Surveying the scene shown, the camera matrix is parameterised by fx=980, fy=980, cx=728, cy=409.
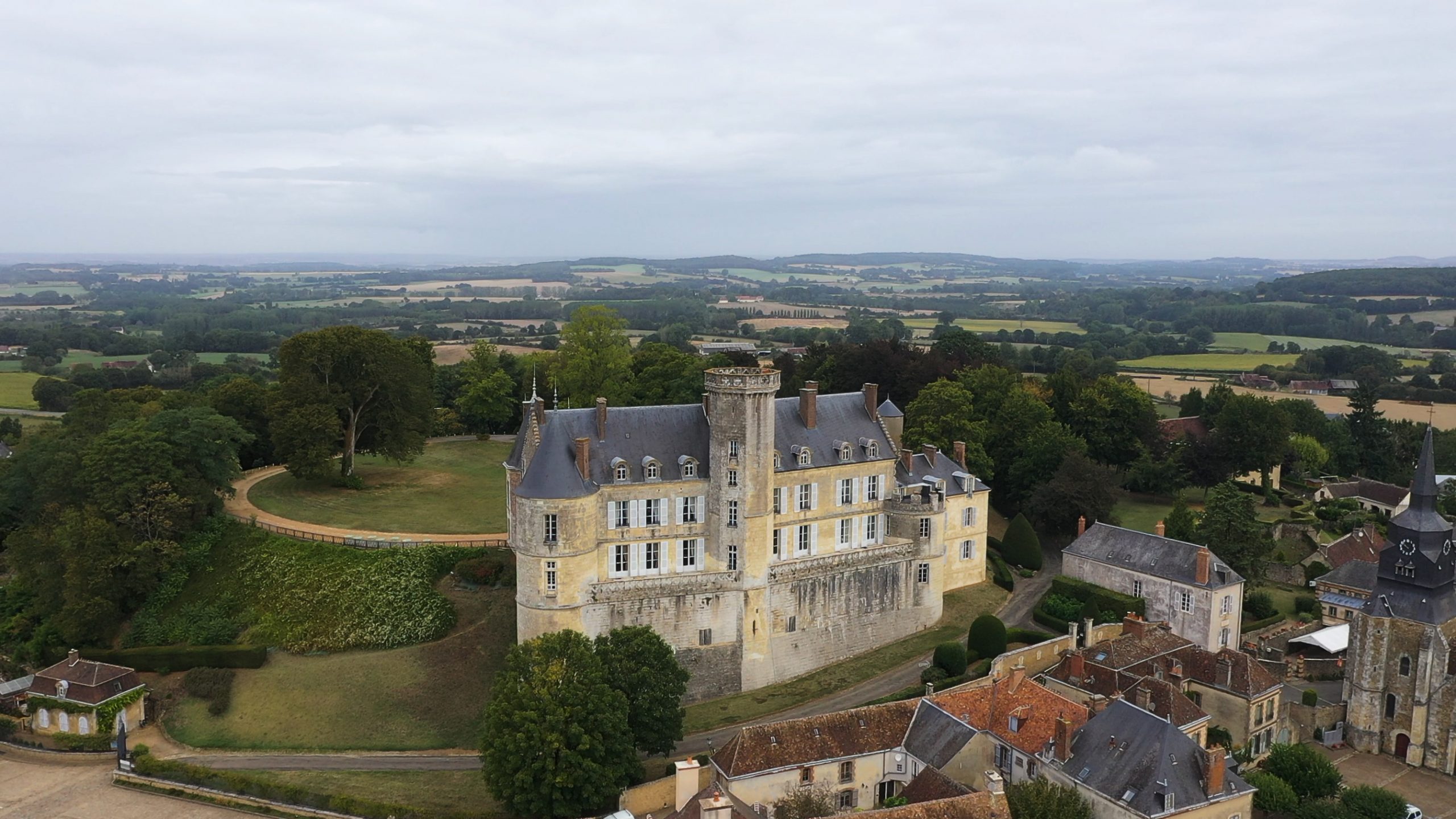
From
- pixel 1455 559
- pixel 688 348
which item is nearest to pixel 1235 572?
pixel 1455 559

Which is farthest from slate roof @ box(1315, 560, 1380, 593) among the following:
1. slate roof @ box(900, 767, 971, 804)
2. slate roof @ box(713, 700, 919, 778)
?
slate roof @ box(900, 767, 971, 804)

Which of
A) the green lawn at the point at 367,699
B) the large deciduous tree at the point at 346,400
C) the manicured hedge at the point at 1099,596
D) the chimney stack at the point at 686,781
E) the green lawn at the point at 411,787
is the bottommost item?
the green lawn at the point at 411,787

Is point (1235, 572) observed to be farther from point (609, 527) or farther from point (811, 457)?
point (609, 527)

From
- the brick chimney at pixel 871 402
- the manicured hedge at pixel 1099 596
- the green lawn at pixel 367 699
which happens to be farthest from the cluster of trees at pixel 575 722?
the manicured hedge at pixel 1099 596

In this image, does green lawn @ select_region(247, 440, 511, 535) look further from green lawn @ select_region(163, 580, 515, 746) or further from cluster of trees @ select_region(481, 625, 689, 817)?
cluster of trees @ select_region(481, 625, 689, 817)

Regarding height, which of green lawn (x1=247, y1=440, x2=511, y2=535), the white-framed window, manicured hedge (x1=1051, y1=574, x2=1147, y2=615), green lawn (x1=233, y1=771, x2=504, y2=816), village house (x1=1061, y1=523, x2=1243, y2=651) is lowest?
green lawn (x1=233, y1=771, x2=504, y2=816)

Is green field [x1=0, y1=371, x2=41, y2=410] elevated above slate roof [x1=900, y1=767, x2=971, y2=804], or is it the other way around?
green field [x1=0, y1=371, x2=41, y2=410]

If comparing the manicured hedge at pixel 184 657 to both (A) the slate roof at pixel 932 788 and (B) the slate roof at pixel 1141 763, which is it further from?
(B) the slate roof at pixel 1141 763
